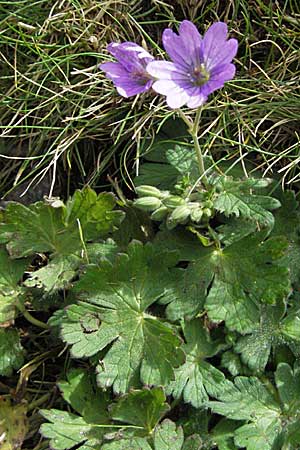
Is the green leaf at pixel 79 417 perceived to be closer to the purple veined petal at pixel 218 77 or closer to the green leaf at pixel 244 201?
the green leaf at pixel 244 201

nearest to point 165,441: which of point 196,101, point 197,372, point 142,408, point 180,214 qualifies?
point 142,408

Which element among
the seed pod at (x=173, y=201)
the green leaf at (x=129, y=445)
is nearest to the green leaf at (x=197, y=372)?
the green leaf at (x=129, y=445)

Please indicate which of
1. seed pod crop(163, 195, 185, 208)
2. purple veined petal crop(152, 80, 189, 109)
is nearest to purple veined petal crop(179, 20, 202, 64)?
purple veined petal crop(152, 80, 189, 109)

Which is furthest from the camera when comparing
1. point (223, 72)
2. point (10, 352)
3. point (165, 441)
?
point (10, 352)

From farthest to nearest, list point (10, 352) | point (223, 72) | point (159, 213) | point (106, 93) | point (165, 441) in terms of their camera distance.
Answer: point (106, 93) < point (10, 352) < point (159, 213) < point (165, 441) < point (223, 72)

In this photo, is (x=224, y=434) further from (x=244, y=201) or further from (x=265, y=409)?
(x=244, y=201)

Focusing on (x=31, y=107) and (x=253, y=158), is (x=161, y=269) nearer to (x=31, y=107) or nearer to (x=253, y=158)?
(x=253, y=158)
